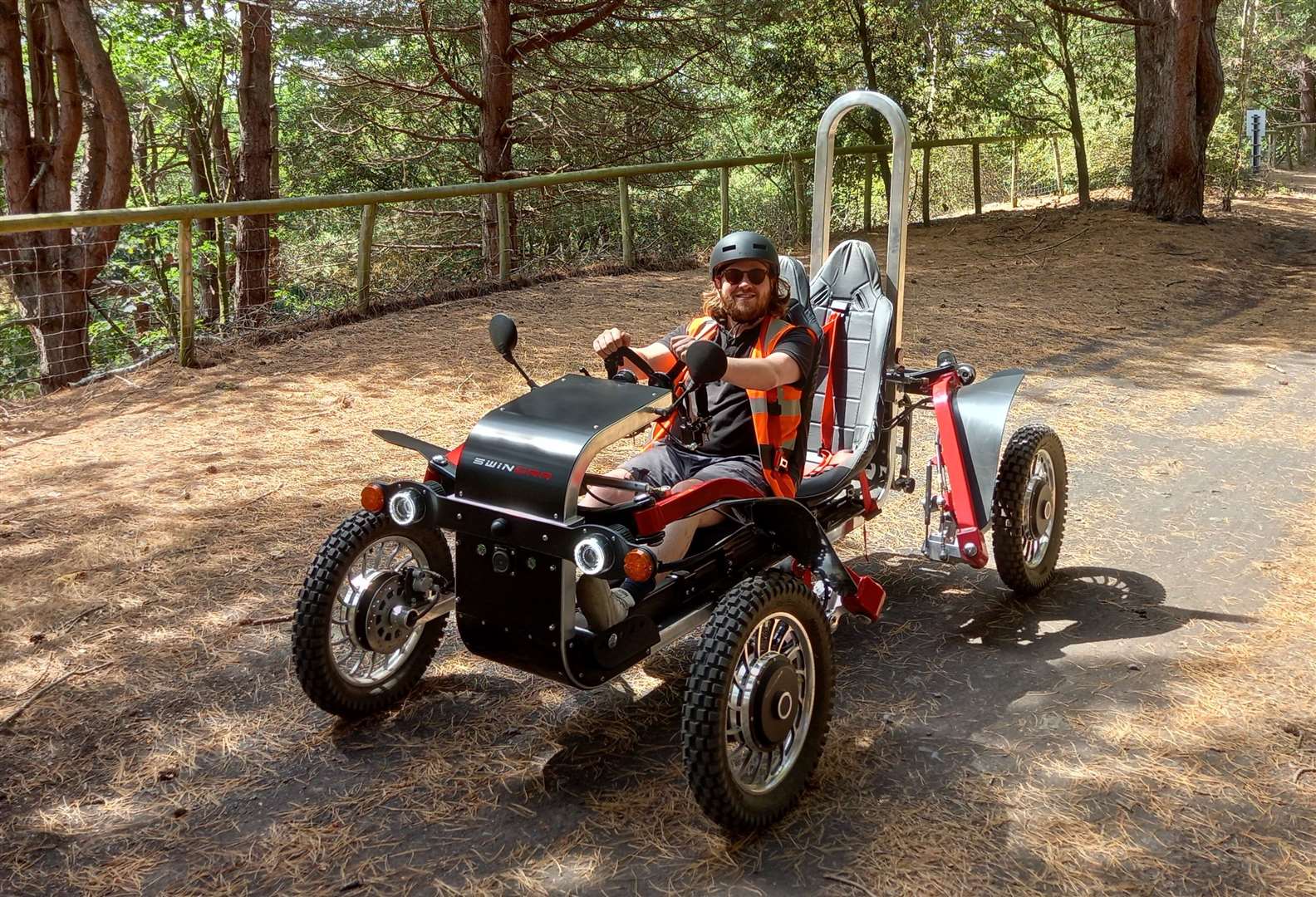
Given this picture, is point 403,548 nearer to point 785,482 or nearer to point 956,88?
point 785,482

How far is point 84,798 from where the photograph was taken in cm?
308

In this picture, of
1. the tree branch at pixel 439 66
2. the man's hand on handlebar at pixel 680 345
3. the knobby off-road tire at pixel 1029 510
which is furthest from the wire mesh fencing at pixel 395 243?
the knobby off-road tire at pixel 1029 510

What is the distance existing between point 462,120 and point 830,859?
47.9 feet

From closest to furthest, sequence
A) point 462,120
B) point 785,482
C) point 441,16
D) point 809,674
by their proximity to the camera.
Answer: point 809,674 → point 785,482 → point 441,16 → point 462,120

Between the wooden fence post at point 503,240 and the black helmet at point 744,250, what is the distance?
658 centimetres

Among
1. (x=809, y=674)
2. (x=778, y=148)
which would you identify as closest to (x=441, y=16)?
(x=778, y=148)

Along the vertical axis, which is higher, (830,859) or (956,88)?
(956,88)

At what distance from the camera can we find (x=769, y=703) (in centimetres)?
285

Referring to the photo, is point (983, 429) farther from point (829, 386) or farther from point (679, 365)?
point (679, 365)

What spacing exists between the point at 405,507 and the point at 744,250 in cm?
133

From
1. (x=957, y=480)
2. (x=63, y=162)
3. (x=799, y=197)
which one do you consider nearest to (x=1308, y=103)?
(x=799, y=197)

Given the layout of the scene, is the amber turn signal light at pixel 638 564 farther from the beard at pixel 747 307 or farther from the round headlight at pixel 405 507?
the beard at pixel 747 307

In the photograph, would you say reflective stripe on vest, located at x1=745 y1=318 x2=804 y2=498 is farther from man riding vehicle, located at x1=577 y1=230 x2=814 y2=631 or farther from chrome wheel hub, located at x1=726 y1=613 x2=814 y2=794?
chrome wheel hub, located at x1=726 y1=613 x2=814 y2=794

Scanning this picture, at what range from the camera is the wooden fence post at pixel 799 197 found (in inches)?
532
